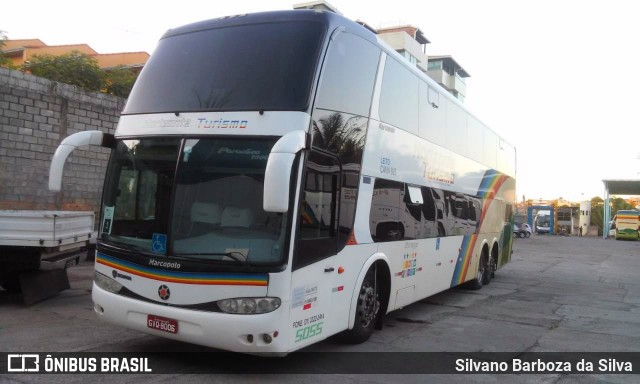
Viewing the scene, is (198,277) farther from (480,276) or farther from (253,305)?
(480,276)

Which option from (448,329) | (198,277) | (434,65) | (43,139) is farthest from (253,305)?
(434,65)

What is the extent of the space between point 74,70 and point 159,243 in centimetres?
1715

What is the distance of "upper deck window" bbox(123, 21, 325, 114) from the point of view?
538cm

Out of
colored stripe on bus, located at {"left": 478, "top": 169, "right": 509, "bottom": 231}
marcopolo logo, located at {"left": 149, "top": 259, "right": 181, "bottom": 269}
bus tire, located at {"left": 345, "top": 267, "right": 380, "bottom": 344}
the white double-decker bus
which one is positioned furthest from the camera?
colored stripe on bus, located at {"left": 478, "top": 169, "right": 509, "bottom": 231}

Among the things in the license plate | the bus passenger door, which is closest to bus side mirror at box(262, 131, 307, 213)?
the bus passenger door

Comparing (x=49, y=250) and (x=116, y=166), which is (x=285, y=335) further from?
(x=49, y=250)

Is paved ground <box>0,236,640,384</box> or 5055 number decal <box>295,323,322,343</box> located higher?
5055 number decal <box>295,323,322,343</box>

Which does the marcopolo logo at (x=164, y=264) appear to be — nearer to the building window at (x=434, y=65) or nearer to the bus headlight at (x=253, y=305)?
the bus headlight at (x=253, y=305)

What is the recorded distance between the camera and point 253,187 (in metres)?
5.10

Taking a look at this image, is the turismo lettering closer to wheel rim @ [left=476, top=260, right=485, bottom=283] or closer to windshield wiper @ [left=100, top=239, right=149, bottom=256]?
windshield wiper @ [left=100, top=239, right=149, bottom=256]

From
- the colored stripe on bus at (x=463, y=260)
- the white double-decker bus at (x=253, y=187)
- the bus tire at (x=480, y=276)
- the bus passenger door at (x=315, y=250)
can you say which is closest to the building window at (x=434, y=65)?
the bus tire at (x=480, y=276)

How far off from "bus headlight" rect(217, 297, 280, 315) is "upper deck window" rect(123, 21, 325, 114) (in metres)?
1.86

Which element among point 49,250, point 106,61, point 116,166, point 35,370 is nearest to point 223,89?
point 116,166

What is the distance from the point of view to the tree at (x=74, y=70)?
19594mm
